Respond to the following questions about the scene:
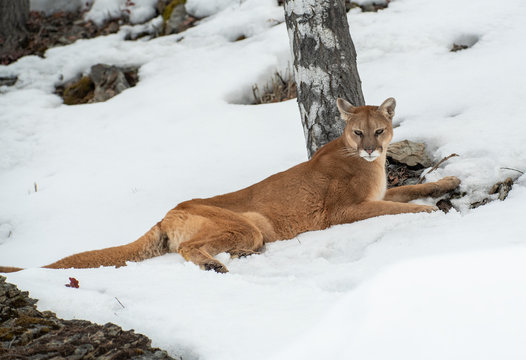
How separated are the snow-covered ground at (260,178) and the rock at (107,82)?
1.20ft

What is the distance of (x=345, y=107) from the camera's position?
209 inches

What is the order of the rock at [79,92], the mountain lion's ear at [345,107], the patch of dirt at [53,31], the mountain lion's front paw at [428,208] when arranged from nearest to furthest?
1. the mountain lion's front paw at [428,208]
2. the mountain lion's ear at [345,107]
3. the rock at [79,92]
4. the patch of dirt at [53,31]

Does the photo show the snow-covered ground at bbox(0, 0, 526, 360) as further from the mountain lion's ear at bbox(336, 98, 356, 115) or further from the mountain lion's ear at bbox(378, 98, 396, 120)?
the mountain lion's ear at bbox(336, 98, 356, 115)

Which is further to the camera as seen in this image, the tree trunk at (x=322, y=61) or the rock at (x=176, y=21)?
the rock at (x=176, y=21)

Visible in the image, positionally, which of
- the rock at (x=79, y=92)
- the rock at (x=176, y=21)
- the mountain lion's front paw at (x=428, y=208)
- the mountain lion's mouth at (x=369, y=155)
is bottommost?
the rock at (x=79, y=92)

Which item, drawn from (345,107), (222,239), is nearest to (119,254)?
(222,239)

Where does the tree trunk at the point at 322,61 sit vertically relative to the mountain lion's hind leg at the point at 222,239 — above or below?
above

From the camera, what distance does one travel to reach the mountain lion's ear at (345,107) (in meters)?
5.27

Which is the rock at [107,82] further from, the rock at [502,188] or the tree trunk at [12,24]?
the rock at [502,188]

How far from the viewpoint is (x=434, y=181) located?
5223 millimetres

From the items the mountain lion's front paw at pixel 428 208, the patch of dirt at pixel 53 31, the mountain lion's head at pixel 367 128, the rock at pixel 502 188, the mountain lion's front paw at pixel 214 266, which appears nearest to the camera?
the mountain lion's front paw at pixel 214 266

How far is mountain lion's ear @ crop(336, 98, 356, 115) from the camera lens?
5.27m

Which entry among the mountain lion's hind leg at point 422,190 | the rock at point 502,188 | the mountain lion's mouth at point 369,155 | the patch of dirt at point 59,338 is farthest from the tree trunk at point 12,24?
the rock at point 502,188

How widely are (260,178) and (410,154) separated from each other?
5.78 ft
